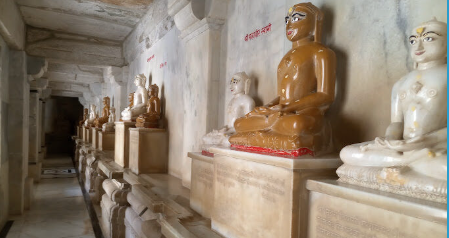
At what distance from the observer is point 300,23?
1.98m

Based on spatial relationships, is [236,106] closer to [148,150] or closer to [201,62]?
[201,62]

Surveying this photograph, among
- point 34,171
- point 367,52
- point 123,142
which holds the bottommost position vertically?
point 34,171

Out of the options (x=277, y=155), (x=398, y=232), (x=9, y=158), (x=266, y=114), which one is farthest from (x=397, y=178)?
(x=9, y=158)

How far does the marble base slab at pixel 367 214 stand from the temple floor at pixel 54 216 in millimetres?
4645

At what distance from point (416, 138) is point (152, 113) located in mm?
4118

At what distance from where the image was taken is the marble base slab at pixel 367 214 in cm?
101

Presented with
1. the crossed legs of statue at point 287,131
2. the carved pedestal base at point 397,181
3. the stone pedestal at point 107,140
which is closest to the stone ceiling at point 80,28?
the stone pedestal at point 107,140

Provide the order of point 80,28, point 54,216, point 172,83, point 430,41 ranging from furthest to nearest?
1. point 80,28
2. point 54,216
3. point 172,83
4. point 430,41

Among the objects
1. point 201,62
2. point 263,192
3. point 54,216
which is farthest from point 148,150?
point 263,192

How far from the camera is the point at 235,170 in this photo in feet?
6.43

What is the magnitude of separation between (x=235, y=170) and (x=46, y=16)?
5954mm

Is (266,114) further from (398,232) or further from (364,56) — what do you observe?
(398,232)

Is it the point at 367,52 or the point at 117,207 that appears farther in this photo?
the point at 117,207

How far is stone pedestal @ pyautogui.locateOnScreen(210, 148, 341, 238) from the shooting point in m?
1.48
